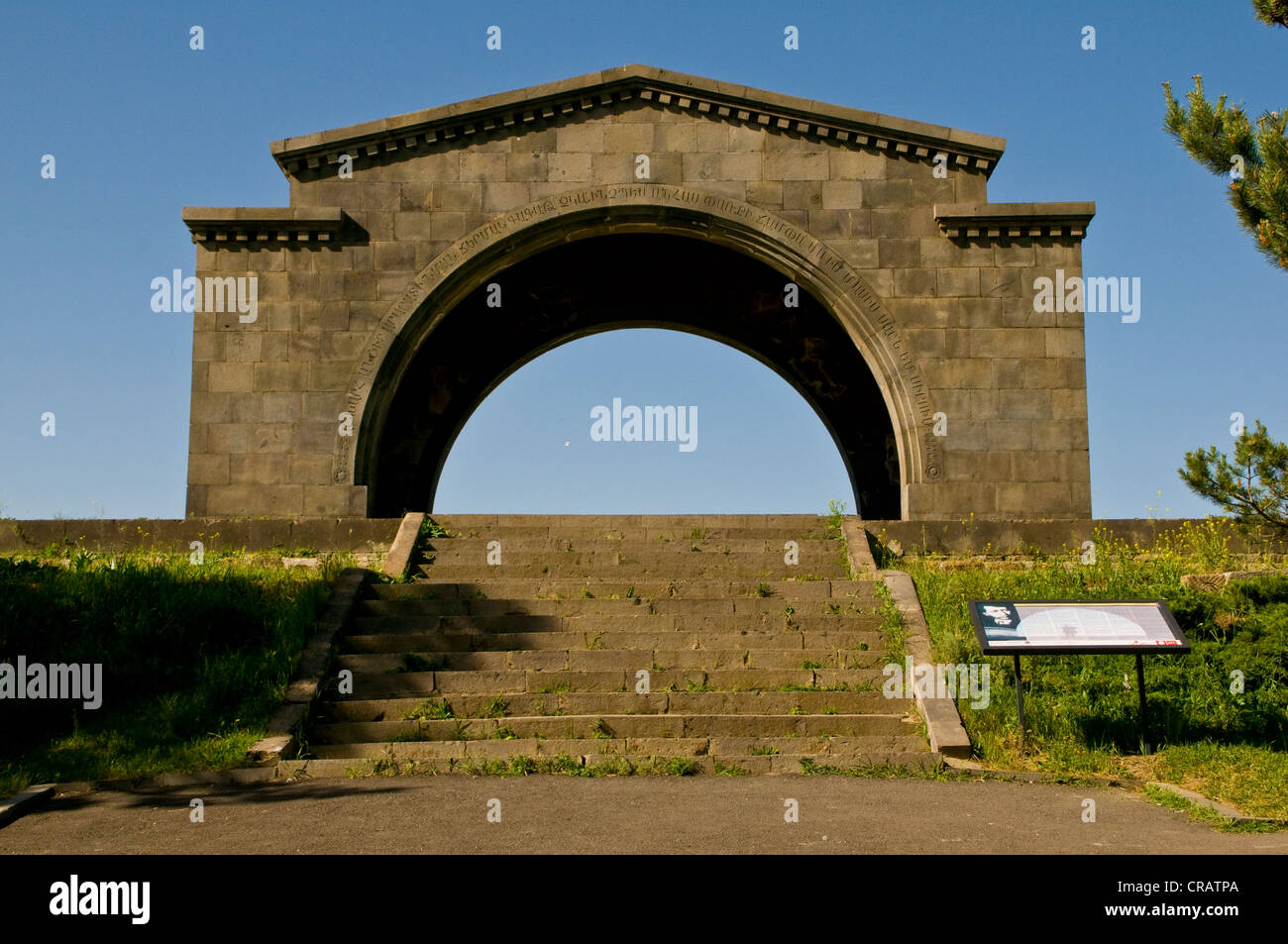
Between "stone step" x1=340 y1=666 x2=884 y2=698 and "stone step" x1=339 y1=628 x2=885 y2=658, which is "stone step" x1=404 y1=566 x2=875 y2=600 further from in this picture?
"stone step" x1=340 y1=666 x2=884 y2=698

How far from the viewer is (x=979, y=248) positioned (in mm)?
17172

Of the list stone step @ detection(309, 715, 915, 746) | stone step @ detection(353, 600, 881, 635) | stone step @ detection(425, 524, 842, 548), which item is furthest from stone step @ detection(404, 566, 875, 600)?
stone step @ detection(309, 715, 915, 746)

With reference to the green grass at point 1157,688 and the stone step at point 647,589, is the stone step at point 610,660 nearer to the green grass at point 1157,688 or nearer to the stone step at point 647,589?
the green grass at point 1157,688

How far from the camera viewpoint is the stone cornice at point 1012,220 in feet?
55.8

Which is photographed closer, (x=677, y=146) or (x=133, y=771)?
(x=133, y=771)

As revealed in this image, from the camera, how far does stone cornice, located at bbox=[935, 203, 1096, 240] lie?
670 inches

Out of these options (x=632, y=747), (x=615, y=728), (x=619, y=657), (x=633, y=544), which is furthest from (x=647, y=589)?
(x=632, y=747)

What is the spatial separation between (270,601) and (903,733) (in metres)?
6.51

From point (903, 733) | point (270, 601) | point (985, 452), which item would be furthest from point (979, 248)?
point (270, 601)

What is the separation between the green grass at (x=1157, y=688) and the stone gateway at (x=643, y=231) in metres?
3.34

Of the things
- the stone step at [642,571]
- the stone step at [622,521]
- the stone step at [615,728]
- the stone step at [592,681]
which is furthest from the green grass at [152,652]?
the stone step at [622,521]

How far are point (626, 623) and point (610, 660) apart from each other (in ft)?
2.48

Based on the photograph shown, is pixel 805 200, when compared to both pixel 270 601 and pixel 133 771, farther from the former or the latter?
pixel 133 771

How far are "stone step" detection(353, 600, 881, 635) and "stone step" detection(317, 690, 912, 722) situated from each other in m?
1.32
